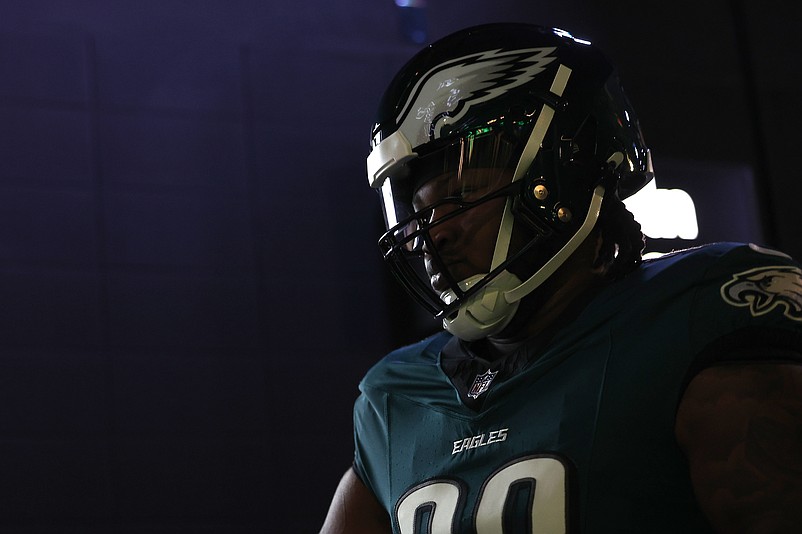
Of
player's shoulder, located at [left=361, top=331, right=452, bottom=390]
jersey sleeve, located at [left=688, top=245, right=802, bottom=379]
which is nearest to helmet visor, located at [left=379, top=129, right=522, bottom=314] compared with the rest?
player's shoulder, located at [left=361, top=331, right=452, bottom=390]

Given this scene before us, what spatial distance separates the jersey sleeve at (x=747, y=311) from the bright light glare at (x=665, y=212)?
2.06 metres

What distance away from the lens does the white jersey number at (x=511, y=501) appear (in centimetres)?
115

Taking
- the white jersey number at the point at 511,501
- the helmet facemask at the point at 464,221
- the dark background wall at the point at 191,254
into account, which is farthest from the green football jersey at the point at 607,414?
the dark background wall at the point at 191,254

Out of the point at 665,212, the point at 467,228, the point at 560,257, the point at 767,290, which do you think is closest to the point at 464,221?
the point at 467,228

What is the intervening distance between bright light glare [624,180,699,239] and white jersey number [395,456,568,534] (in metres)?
2.07

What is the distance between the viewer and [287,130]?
316 centimetres

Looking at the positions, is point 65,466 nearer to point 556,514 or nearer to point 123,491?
point 123,491

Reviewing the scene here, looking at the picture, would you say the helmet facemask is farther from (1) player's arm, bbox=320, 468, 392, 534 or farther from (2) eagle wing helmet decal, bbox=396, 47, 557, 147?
(1) player's arm, bbox=320, 468, 392, 534

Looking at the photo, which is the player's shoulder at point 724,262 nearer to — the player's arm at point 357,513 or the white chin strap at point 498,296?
the white chin strap at point 498,296

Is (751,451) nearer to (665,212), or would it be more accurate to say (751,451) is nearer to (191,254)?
(191,254)

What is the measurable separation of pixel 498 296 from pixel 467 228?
0.09 metres

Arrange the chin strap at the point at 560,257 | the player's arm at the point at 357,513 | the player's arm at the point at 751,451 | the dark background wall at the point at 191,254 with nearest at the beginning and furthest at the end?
the player's arm at the point at 751,451 < the chin strap at the point at 560,257 < the player's arm at the point at 357,513 < the dark background wall at the point at 191,254

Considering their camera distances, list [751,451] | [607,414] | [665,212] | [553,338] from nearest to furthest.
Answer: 1. [751,451]
2. [607,414]
3. [553,338]
4. [665,212]

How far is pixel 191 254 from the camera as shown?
296 centimetres
